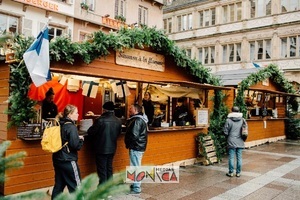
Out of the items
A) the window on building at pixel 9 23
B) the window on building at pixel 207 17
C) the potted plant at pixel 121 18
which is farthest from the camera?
the window on building at pixel 207 17

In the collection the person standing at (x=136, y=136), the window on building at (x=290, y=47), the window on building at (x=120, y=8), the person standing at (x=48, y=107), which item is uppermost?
the window on building at (x=120, y=8)

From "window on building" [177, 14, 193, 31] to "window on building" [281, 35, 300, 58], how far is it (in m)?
11.2

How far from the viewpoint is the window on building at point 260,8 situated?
96.7 ft

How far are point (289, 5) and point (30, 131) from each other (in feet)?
93.0

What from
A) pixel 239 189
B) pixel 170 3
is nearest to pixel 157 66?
pixel 239 189

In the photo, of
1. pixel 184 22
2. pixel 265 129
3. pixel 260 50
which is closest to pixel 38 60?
pixel 265 129

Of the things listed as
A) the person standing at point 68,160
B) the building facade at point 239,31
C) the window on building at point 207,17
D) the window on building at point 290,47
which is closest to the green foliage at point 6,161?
the person standing at point 68,160

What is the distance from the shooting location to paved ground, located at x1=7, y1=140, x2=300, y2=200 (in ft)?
22.2

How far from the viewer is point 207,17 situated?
112 feet

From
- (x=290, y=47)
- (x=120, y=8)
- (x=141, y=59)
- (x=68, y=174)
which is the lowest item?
(x=68, y=174)

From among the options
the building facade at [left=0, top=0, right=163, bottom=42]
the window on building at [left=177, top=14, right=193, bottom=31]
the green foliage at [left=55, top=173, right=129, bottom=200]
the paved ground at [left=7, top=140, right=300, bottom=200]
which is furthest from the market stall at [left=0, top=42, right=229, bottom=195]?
the window on building at [left=177, top=14, right=193, bottom=31]

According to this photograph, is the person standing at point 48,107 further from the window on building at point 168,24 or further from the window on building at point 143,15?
the window on building at point 168,24

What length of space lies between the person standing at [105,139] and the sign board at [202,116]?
14.6 feet

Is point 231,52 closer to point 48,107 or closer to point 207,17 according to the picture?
point 207,17
